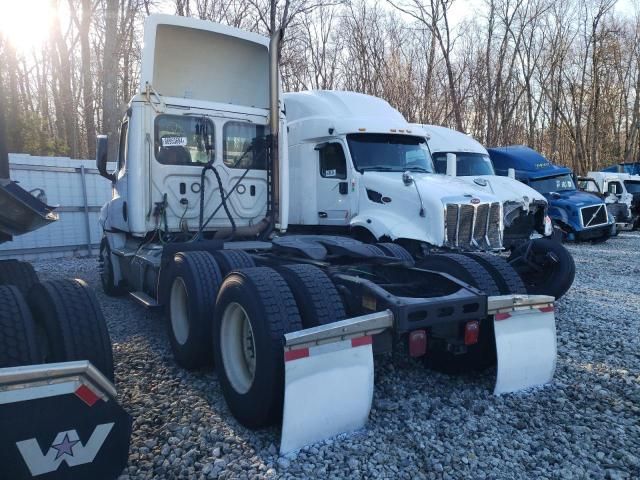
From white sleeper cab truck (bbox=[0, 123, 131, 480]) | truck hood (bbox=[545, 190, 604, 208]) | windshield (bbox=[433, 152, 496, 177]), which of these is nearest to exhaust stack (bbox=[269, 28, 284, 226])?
white sleeper cab truck (bbox=[0, 123, 131, 480])

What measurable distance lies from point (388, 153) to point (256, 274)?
570 cm

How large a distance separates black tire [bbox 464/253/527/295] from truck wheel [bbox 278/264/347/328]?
167 cm

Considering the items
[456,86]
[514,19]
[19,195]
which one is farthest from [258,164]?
[514,19]

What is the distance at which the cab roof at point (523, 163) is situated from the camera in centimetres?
1588

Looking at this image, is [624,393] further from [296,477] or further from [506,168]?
[506,168]

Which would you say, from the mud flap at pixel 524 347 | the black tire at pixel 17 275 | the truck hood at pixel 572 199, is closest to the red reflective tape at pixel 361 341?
the mud flap at pixel 524 347

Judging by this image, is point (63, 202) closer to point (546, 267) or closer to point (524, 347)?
point (546, 267)

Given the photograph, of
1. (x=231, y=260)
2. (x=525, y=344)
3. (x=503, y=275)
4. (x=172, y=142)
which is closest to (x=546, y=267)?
(x=503, y=275)

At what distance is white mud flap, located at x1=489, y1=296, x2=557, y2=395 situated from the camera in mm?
3820

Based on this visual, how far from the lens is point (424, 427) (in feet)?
11.5

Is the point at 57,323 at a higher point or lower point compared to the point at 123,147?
lower

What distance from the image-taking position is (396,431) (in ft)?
11.3

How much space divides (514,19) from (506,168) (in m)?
20.0

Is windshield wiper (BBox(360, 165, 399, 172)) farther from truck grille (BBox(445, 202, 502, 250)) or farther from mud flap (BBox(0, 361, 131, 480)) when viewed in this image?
mud flap (BBox(0, 361, 131, 480))
